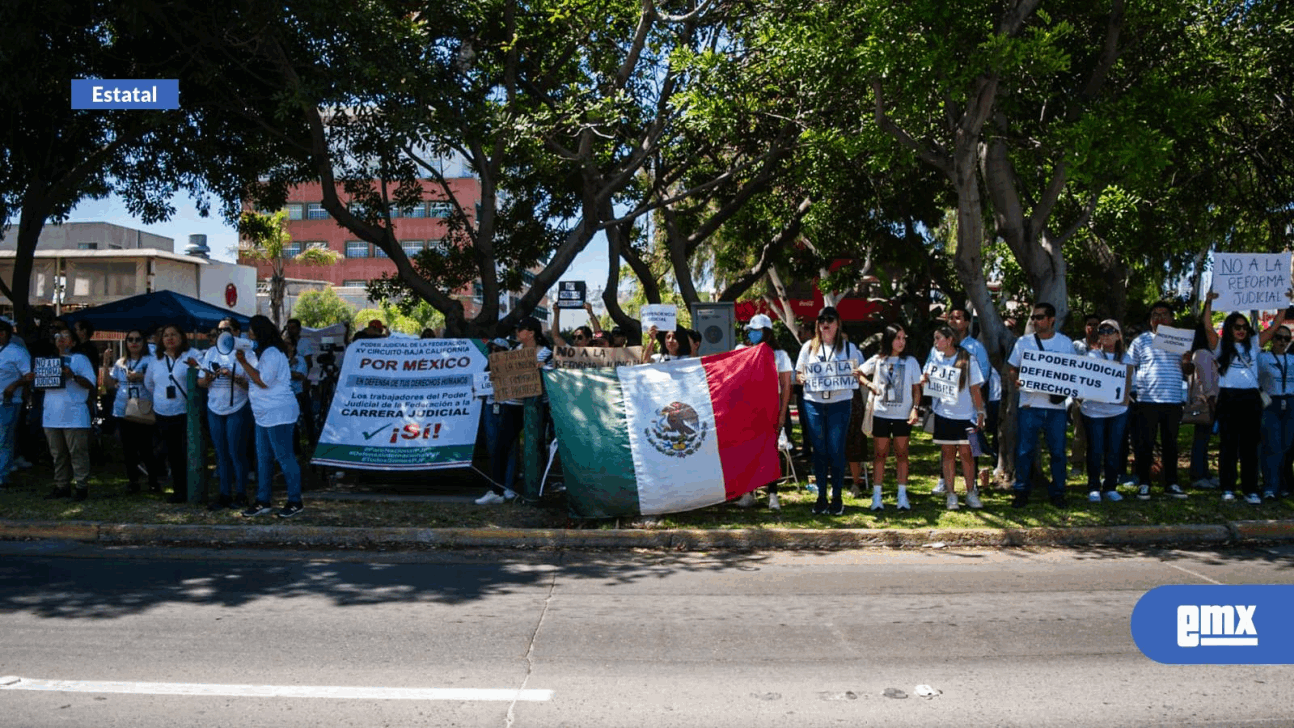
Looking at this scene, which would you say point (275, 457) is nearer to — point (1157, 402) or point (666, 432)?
point (666, 432)

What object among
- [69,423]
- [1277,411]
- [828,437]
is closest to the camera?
A: [828,437]

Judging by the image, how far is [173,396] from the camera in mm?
10578

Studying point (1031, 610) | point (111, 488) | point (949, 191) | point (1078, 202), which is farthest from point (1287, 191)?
point (111, 488)

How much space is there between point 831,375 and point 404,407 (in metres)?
4.59

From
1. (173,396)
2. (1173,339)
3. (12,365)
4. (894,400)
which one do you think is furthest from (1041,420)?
(12,365)

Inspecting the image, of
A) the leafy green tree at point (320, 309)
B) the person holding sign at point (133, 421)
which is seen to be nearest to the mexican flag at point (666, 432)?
the person holding sign at point (133, 421)

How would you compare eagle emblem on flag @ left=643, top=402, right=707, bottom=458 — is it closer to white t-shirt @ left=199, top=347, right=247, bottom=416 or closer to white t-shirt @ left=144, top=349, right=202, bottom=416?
A: white t-shirt @ left=199, top=347, right=247, bottom=416

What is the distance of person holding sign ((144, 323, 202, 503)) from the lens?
1057 cm

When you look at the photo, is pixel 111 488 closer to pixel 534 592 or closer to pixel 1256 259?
pixel 534 592

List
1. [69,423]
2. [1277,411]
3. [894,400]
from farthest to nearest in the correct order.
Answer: [69,423], [1277,411], [894,400]

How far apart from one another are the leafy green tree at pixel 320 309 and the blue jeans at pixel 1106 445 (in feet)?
152

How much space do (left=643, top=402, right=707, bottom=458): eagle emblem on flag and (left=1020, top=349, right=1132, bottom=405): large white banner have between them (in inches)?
126

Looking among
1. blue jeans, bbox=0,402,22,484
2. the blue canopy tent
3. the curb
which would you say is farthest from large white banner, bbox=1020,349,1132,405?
the blue canopy tent

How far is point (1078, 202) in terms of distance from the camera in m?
16.9
